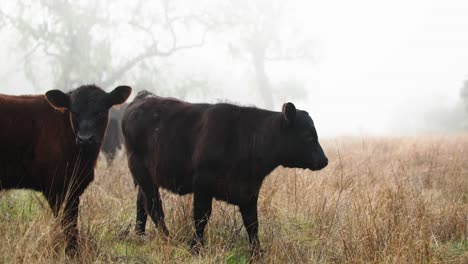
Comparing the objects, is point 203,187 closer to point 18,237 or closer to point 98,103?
point 98,103

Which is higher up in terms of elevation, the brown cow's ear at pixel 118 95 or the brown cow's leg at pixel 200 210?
the brown cow's ear at pixel 118 95

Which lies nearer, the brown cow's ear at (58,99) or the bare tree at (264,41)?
the brown cow's ear at (58,99)

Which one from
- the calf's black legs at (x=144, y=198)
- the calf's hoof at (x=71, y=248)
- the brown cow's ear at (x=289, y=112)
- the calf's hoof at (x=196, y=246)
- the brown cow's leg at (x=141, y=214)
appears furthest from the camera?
the brown cow's leg at (x=141, y=214)

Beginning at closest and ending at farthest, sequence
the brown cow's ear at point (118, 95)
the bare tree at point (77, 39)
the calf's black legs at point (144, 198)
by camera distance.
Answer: the brown cow's ear at point (118, 95), the calf's black legs at point (144, 198), the bare tree at point (77, 39)

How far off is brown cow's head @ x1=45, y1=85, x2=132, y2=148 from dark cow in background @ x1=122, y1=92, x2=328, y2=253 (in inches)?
30.9

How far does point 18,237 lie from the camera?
3.96 m

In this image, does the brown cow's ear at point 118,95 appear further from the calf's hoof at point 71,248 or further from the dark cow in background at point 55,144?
the calf's hoof at point 71,248

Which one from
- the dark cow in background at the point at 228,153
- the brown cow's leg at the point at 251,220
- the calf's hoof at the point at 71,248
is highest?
the dark cow in background at the point at 228,153

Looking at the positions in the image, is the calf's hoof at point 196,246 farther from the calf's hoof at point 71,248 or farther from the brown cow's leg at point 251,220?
the calf's hoof at point 71,248

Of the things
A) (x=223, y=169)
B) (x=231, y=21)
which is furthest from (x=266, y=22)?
(x=223, y=169)

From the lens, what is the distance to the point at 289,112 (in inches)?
185

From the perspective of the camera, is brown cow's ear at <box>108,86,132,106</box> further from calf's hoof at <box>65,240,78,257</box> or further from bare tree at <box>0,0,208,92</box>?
bare tree at <box>0,0,208,92</box>

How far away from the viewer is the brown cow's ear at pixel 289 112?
15.3ft

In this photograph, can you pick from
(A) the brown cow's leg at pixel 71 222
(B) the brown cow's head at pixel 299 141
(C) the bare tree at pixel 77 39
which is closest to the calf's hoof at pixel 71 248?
(A) the brown cow's leg at pixel 71 222
